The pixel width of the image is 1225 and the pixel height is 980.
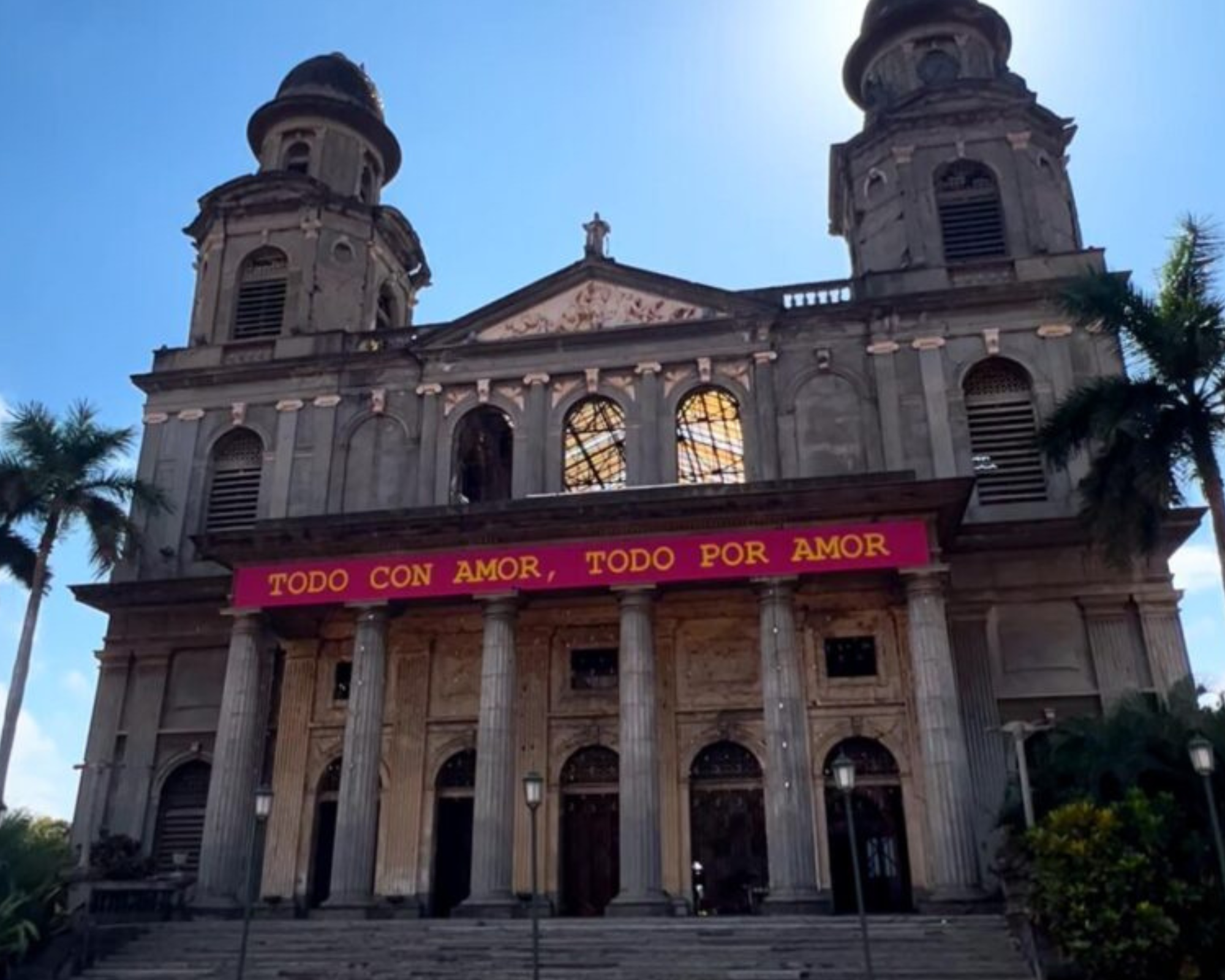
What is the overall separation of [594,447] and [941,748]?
474 inches

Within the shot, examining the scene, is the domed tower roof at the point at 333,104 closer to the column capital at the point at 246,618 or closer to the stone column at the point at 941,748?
the column capital at the point at 246,618

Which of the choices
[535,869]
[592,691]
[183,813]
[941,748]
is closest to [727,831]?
[592,691]

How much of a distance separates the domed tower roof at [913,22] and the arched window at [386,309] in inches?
583

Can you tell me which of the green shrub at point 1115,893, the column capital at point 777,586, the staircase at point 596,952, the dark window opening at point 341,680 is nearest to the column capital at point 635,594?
the column capital at point 777,586

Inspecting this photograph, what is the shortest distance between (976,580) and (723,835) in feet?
24.2

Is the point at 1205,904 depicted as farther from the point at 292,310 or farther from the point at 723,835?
the point at 292,310

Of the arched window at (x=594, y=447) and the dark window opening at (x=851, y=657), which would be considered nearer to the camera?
the dark window opening at (x=851, y=657)

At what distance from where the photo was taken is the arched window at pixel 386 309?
3334 cm

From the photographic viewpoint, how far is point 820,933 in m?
17.7

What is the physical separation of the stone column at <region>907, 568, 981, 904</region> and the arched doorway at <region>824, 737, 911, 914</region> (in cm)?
121

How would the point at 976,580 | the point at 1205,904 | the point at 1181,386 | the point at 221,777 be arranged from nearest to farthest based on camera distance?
the point at 1205,904 → the point at 1181,386 → the point at 221,777 → the point at 976,580

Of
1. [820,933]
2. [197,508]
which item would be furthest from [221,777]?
[820,933]

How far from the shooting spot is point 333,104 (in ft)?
112

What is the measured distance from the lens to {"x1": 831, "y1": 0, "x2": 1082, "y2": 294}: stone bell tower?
91.6 ft
